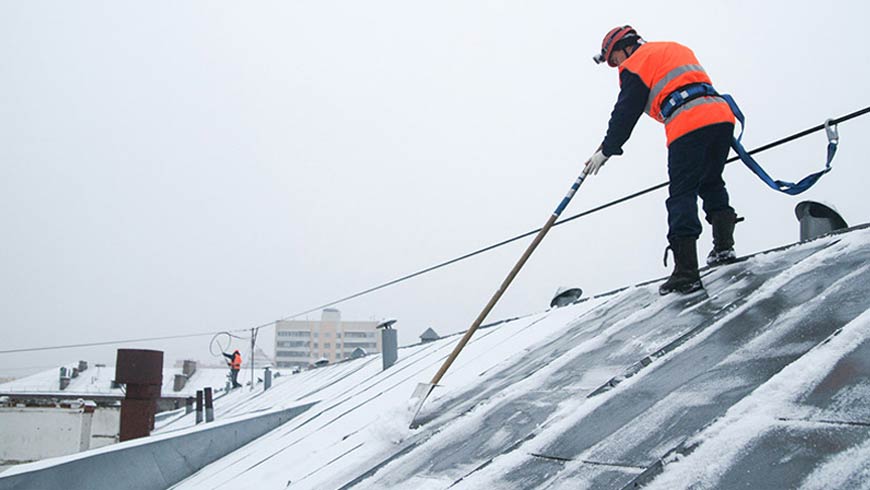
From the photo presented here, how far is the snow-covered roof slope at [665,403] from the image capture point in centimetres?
167

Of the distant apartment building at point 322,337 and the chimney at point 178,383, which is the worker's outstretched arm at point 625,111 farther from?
the distant apartment building at point 322,337

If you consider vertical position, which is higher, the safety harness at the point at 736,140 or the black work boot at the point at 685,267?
the safety harness at the point at 736,140

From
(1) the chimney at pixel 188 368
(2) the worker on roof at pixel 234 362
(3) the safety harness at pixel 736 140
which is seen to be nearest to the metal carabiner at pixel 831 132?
(3) the safety harness at pixel 736 140

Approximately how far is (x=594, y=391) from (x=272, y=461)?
9.81ft

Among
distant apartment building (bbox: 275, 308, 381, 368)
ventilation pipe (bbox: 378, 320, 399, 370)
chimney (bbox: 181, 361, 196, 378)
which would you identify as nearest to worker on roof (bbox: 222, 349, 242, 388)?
ventilation pipe (bbox: 378, 320, 399, 370)

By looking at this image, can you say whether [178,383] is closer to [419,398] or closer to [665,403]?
[419,398]

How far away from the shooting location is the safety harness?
362 centimetres

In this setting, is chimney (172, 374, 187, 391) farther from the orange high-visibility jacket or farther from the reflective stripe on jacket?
the reflective stripe on jacket

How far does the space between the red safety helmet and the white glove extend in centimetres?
71

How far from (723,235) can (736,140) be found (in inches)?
23.1

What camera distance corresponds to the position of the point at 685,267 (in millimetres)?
3598

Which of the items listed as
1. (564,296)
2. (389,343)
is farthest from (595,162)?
(389,343)

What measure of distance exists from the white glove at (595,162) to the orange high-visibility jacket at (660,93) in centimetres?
4

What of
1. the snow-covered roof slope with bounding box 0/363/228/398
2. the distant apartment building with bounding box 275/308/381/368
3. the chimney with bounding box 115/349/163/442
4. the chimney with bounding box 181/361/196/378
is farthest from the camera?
the distant apartment building with bounding box 275/308/381/368
